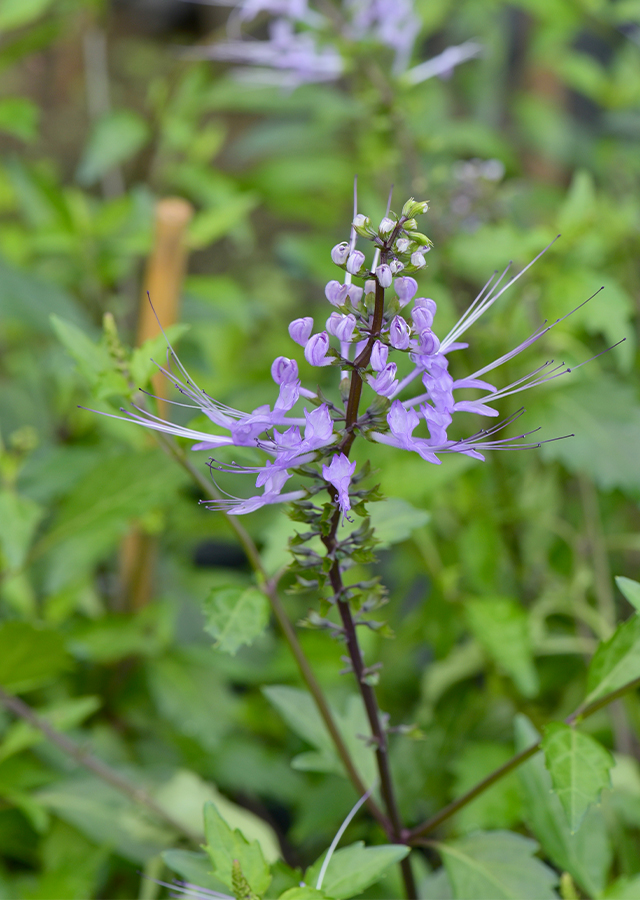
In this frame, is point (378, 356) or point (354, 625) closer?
point (378, 356)

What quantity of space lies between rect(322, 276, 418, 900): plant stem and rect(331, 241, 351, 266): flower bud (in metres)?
0.04

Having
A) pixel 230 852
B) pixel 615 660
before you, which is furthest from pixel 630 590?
pixel 230 852

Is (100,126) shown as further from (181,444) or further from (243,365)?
(181,444)

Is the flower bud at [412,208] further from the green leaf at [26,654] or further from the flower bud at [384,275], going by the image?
the green leaf at [26,654]

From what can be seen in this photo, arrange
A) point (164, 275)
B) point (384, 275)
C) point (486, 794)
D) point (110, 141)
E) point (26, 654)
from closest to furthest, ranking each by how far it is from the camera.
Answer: point (384, 275) → point (26, 654) → point (486, 794) → point (164, 275) → point (110, 141)

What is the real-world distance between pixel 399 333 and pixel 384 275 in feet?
0.17

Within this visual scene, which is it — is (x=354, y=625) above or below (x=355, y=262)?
below

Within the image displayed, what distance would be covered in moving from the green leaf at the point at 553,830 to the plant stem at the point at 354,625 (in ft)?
0.54

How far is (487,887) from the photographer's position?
2.72 ft

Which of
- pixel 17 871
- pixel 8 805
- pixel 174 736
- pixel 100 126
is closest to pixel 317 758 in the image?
pixel 8 805

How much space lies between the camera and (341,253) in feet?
2.12

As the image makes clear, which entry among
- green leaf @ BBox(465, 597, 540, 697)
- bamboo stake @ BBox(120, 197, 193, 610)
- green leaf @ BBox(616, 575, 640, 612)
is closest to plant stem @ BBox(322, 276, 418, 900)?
green leaf @ BBox(616, 575, 640, 612)

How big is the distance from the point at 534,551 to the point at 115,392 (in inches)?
43.6

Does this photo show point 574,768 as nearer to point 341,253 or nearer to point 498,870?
point 498,870
